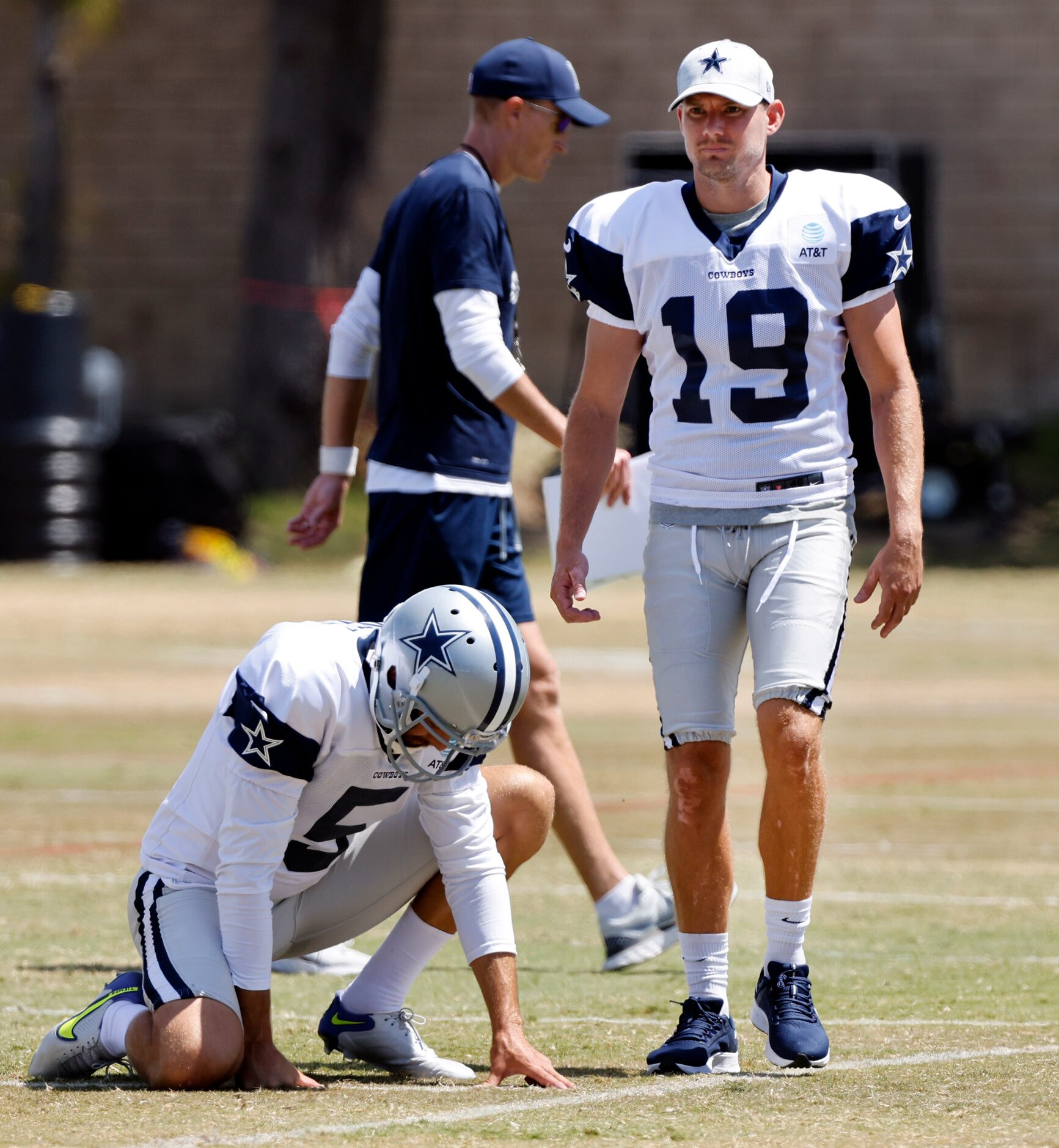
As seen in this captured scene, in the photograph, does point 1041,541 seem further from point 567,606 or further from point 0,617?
point 567,606

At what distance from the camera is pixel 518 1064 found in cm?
481

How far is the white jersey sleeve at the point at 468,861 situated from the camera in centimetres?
500

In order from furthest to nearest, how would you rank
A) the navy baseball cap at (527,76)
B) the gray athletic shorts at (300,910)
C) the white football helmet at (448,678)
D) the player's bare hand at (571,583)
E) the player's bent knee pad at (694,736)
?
the navy baseball cap at (527,76) → the player's bare hand at (571,583) → the player's bent knee pad at (694,736) → the gray athletic shorts at (300,910) → the white football helmet at (448,678)

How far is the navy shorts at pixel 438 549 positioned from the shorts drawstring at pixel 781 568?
161 centimetres

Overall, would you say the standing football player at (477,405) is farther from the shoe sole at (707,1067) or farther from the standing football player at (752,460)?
the shoe sole at (707,1067)

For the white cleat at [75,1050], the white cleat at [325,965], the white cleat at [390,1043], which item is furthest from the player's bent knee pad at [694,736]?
the white cleat at [325,965]

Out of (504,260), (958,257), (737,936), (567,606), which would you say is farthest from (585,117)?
(958,257)

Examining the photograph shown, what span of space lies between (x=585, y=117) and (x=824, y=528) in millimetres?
2289

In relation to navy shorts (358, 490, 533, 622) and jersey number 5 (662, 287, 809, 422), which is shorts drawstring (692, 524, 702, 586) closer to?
jersey number 5 (662, 287, 809, 422)

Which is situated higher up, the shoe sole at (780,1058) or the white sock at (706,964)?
the white sock at (706,964)

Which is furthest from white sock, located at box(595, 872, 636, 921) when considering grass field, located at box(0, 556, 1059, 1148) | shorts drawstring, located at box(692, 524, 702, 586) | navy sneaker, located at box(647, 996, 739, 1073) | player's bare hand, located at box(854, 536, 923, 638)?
player's bare hand, located at box(854, 536, 923, 638)

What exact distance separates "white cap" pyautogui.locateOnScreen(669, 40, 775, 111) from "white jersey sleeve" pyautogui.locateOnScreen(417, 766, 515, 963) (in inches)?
65.5

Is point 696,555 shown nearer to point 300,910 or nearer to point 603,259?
point 603,259

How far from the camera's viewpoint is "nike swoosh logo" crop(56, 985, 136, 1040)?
4977 millimetres
